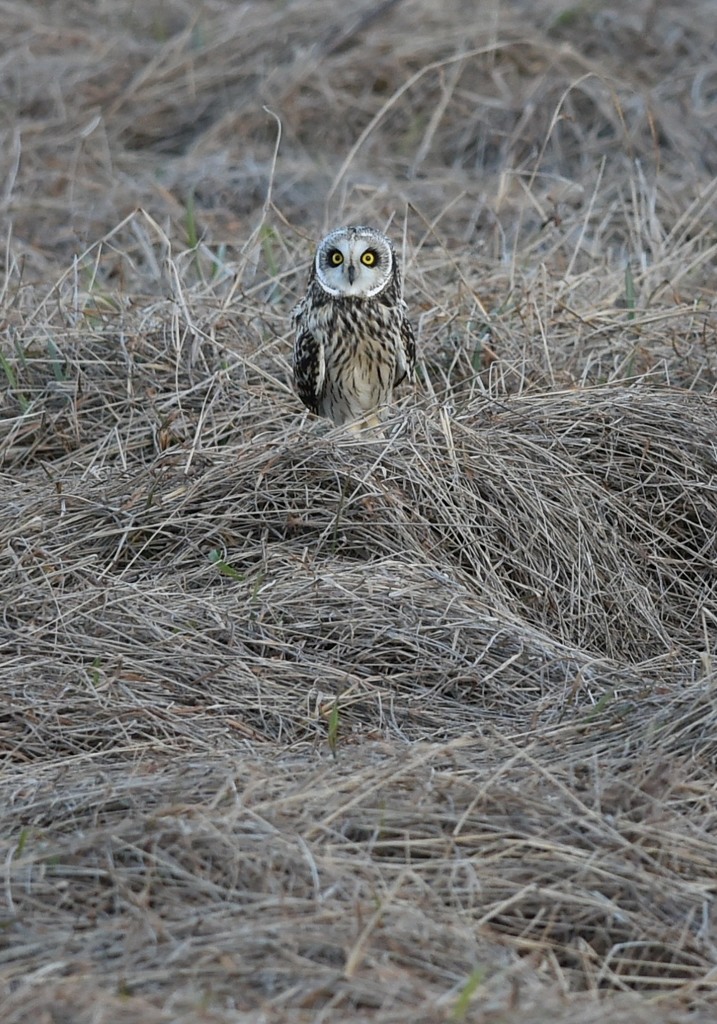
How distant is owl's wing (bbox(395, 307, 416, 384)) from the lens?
5141mm

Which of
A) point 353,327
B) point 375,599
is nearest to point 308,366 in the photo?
point 353,327

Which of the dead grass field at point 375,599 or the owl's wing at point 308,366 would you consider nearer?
the dead grass field at point 375,599

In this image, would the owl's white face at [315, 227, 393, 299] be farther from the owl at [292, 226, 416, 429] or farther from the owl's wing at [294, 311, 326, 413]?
the owl's wing at [294, 311, 326, 413]

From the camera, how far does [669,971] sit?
2.70 metres

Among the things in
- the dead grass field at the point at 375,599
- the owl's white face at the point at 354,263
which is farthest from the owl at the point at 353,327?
the dead grass field at the point at 375,599

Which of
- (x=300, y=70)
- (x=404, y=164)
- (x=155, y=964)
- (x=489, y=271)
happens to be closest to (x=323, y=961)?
(x=155, y=964)

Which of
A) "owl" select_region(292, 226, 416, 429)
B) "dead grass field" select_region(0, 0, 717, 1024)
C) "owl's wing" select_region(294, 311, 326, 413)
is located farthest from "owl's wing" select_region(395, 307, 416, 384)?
"owl's wing" select_region(294, 311, 326, 413)

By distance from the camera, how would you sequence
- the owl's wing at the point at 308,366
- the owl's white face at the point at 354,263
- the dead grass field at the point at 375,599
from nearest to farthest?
1. the dead grass field at the point at 375,599
2. the owl's white face at the point at 354,263
3. the owl's wing at the point at 308,366

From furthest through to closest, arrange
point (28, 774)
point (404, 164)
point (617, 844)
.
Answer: point (404, 164), point (28, 774), point (617, 844)

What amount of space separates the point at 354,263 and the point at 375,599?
153 cm

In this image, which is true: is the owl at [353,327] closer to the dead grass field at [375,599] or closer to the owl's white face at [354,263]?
the owl's white face at [354,263]

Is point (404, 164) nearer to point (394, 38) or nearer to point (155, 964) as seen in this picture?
point (394, 38)

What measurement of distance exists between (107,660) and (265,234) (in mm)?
3072

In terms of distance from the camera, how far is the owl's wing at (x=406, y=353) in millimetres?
5141
